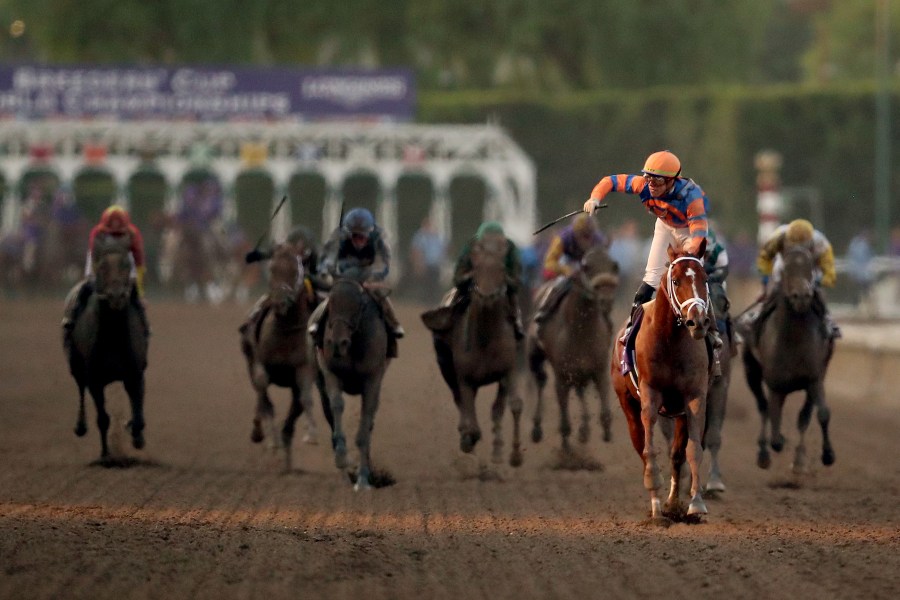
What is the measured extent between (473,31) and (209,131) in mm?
19330

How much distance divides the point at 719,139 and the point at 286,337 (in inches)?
1180

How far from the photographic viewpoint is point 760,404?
13.4m

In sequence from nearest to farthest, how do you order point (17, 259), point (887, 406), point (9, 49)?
point (887, 406) → point (17, 259) → point (9, 49)

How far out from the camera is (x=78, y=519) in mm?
9062

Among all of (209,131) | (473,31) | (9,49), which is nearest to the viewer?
(209,131)

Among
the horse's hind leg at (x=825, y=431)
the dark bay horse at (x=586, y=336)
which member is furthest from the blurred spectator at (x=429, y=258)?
the horse's hind leg at (x=825, y=431)

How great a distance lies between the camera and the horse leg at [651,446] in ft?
30.6

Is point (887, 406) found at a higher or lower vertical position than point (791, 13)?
lower

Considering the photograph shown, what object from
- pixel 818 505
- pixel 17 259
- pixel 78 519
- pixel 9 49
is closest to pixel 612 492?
pixel 818 505

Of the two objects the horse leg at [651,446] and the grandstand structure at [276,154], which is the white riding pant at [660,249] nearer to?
the horse leg at [651,446]

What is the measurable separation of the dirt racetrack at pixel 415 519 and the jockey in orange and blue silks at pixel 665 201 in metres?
1.46

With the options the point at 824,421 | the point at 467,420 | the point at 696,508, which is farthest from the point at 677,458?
the point at 824,421

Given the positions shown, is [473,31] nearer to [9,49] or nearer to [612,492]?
[9,49]

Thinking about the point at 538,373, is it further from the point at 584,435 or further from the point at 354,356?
the point at 354,356
